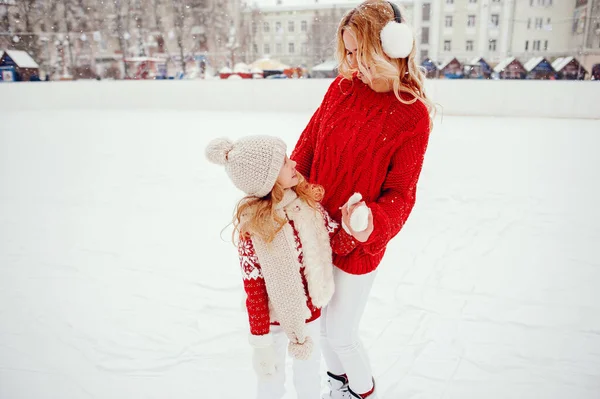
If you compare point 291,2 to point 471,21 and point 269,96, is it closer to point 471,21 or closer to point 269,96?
point 269,96

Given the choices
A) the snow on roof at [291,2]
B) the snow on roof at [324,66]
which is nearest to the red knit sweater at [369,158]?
the snow on roof at [324,66]

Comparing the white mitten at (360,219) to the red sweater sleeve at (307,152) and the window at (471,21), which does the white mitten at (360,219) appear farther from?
the window at (471,21)

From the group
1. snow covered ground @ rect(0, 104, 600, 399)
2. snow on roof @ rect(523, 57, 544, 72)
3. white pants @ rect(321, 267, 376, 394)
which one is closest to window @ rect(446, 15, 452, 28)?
snow on roof @ rect(523, 57, 544, 72)

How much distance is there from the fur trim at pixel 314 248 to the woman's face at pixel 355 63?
1.33 feet

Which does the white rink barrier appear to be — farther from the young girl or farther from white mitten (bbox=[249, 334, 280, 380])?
white mitten (bbox=[249, 334, 280, 380])

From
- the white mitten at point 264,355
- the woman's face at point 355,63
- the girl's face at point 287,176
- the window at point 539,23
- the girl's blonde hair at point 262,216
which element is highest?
the window at point 539,23

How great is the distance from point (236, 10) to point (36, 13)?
238 inches

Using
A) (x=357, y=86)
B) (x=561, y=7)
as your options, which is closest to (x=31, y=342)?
(x=357, y=86)

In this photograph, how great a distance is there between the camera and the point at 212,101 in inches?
460

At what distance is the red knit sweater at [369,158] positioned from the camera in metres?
1.15

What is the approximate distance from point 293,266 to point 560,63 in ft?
35.5

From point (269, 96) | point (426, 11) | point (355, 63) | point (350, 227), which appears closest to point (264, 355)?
point (350, 227)

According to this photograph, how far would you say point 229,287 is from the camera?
2.69 m

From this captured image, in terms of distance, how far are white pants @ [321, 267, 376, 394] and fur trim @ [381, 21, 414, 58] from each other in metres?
0.67
